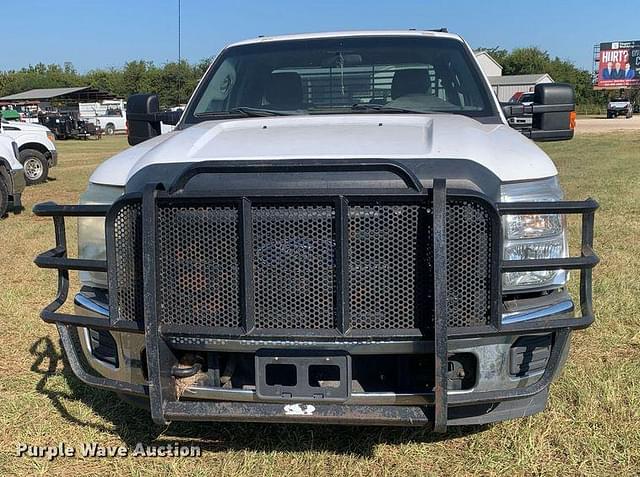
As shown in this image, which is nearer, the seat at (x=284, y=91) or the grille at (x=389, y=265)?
the grille at (x=389, y=265)

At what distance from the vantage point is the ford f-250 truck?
7.95 ft

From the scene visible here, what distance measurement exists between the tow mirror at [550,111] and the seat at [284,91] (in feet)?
4.10

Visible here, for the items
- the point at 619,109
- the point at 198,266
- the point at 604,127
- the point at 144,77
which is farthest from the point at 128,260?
the point at 144,77

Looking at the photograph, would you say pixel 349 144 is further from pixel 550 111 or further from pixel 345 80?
pixel 550 111

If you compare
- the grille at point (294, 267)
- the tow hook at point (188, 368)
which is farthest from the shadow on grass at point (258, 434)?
the grille at point (294, 267)

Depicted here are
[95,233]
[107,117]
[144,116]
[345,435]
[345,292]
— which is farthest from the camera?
[107,117]

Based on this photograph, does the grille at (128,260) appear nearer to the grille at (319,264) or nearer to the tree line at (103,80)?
the grille at (319,264)

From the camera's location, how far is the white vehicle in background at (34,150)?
47.5ft

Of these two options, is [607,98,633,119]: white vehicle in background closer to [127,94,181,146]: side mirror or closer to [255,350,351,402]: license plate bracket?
[127,94,181,146]: side mirror

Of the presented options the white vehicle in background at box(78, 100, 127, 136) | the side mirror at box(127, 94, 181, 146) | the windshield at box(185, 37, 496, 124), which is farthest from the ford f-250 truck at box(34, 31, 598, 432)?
the white vehicle in background at box(78, 100, 127, 136)

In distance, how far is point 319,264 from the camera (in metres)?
2.46

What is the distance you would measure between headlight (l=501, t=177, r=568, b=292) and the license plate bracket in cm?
72

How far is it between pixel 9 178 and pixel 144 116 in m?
6.70

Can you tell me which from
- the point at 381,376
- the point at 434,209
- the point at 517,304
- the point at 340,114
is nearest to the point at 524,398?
the point at 517,304
